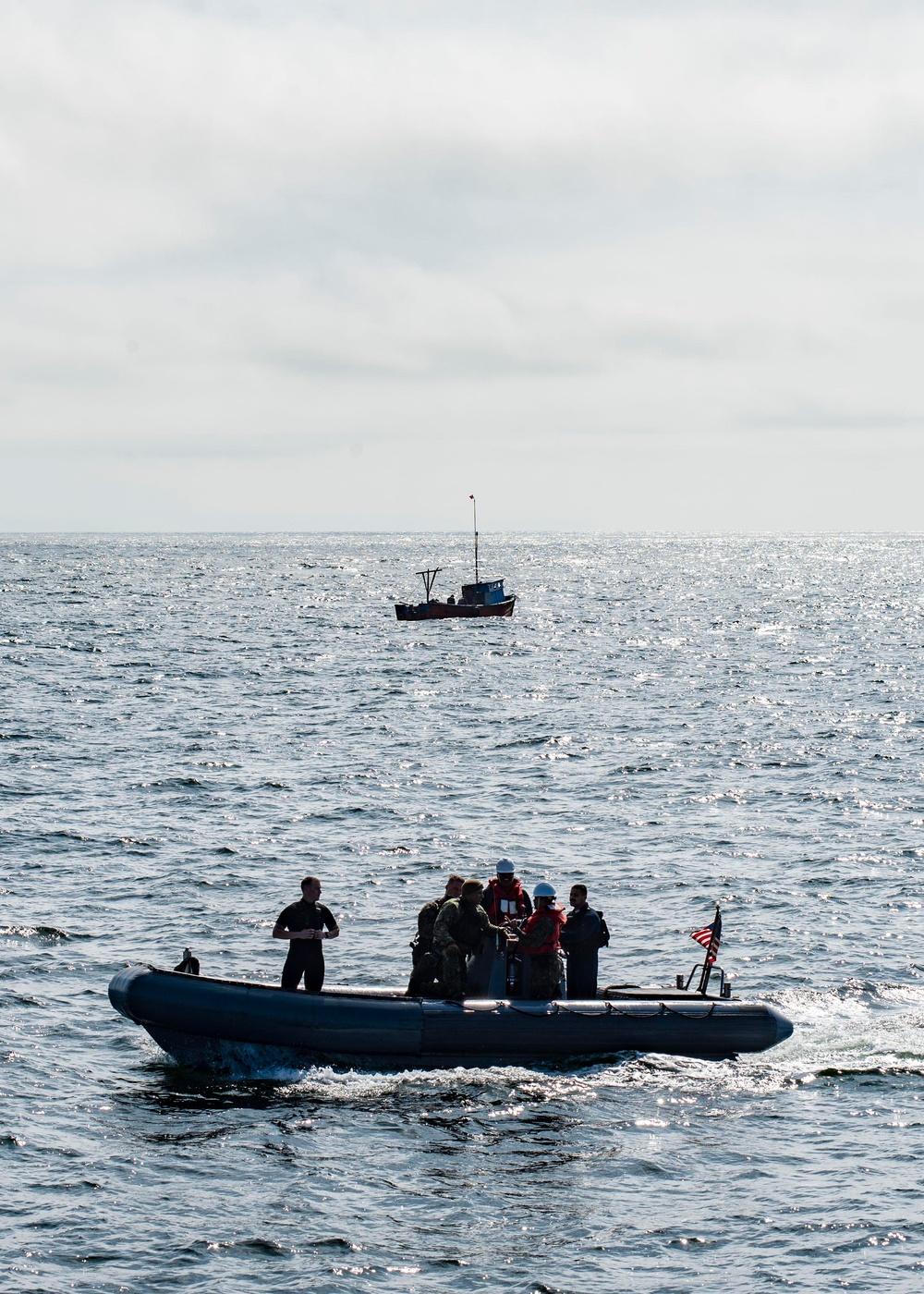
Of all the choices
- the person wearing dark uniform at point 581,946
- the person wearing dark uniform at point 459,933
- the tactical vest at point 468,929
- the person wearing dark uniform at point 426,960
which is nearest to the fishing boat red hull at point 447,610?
the person wearing dark uniform at point 581,946

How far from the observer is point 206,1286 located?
11.5 meters

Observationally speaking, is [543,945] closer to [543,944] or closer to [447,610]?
[543,944]

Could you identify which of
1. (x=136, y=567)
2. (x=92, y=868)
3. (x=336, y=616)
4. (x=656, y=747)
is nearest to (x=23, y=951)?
(x=92, y=868)

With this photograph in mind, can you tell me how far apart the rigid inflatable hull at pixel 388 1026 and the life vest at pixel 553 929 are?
625mm

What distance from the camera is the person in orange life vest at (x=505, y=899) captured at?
1648cm

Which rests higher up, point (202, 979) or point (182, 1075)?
point (202, 979)

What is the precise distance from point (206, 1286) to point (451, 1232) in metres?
2.26

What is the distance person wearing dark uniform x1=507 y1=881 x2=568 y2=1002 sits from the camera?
15836 mm

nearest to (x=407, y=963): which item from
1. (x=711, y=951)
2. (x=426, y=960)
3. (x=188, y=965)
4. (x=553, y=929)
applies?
(x=426, y=960)

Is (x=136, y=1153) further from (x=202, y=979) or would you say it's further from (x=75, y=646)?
(x=75, y=646)

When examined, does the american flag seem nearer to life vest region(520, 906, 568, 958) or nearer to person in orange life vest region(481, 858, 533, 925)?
life vest region(520, 906, 568, 958)

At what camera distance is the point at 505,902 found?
16.5 m

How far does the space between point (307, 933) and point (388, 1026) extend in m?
1.42

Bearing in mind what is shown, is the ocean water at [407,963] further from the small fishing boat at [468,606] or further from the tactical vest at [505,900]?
the small fishing boat at [468,606]
